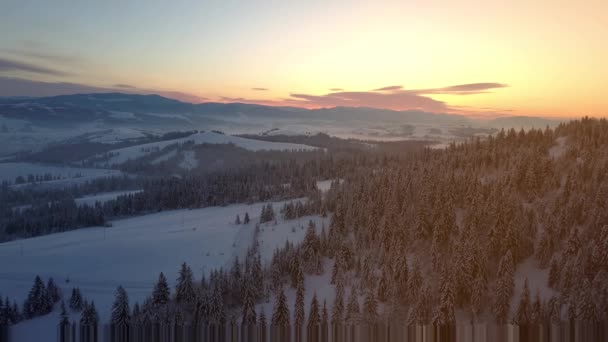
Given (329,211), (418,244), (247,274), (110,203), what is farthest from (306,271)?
(110,203)

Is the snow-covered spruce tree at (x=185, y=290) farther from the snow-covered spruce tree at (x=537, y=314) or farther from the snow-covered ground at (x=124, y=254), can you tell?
the snow-covered spruce tree at (x=537, y=314)

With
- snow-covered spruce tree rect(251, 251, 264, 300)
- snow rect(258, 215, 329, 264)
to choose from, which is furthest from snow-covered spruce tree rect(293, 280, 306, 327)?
snow rect(258, 215, 329, 264)

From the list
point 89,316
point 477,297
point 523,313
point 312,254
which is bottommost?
point 89,316

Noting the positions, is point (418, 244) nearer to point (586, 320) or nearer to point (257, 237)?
point (586, 320)

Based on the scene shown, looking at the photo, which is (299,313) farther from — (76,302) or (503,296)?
(76,302)

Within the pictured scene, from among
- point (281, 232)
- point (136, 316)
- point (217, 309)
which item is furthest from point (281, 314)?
point (281, 232)

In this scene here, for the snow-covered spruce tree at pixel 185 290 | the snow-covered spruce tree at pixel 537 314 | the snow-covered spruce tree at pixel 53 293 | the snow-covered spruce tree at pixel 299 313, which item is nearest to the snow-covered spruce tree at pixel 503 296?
the snow-covered spruce tree at pixel 537 314

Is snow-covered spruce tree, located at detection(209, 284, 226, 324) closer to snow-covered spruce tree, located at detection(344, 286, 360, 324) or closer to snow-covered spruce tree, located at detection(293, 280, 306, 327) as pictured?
snow-covered spruce tree, located at detection(293, 280, 306, 327)
